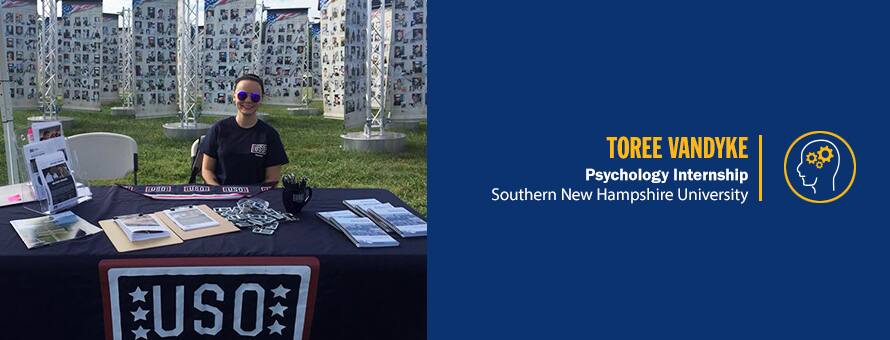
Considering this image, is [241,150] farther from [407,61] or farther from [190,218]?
[407,61]

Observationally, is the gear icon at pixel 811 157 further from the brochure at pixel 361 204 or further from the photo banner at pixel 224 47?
the photo banner at pixel 224 47

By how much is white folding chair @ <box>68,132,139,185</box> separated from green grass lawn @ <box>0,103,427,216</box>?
3.62 feet

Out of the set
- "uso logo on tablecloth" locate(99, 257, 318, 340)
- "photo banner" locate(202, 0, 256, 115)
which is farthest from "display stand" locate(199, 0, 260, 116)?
"uso logo on tablecloth" locate(99, 257, 318, 340)

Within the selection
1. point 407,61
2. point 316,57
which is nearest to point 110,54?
point 316,57

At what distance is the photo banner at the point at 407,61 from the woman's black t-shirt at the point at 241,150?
456 centimetres

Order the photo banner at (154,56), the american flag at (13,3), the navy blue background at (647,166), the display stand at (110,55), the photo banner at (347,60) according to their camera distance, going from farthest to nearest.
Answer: the display stand at (110,55) < the american flag at (13,3) < the photo banner at (154,56) < the photo banner at (347,60) < the navy blue background at (647,166)

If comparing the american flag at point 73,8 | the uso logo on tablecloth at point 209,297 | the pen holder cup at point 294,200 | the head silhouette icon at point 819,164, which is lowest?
the uso logo on tablecloth at point 209,297

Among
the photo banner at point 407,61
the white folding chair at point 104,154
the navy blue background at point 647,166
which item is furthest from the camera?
the photo banner at point 407,61

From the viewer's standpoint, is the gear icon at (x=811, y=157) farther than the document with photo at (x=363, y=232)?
No

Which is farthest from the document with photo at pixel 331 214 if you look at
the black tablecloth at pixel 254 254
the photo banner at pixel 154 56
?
the photo banner at pixel 154 56

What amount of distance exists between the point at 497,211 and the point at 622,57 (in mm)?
215

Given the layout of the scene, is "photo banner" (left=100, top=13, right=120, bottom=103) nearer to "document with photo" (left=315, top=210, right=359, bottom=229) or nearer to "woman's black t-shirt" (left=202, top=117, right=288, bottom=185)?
"woman's black t-shirt" (left=202, top=117, right=288, bottom=185)

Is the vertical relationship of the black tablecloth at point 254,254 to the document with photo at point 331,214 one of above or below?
below

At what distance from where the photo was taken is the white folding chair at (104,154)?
333 cm
